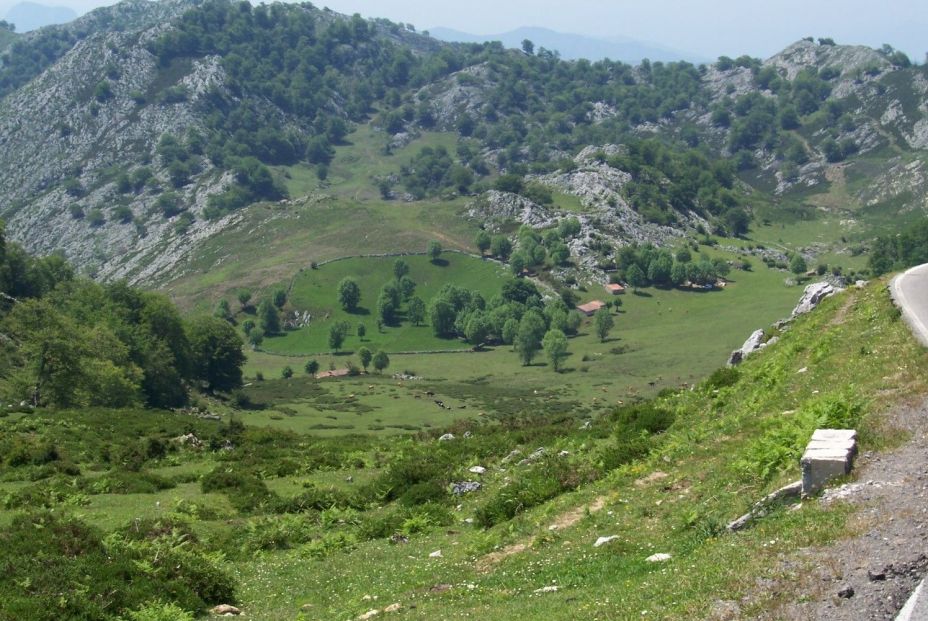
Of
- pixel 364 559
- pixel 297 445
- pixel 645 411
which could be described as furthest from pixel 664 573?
pixel 297 445

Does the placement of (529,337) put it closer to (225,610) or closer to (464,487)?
(464,487)

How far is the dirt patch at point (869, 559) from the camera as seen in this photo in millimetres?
12930

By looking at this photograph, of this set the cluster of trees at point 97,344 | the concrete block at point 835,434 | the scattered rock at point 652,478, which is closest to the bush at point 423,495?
the scattered rock at point 652,478

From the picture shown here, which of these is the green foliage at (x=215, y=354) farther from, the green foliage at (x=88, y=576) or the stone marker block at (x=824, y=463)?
the stone marker block at (x=824, y=463)

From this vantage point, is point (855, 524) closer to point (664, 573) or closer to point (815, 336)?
point (664, 573)

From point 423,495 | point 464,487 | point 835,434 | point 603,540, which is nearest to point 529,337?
point 464,487

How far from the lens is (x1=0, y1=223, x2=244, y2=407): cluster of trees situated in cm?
7894

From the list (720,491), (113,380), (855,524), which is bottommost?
(113,380)

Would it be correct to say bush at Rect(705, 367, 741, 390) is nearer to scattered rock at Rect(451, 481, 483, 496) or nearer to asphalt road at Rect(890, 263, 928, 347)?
asphalt road at Rect(890, 263, 928, 347)

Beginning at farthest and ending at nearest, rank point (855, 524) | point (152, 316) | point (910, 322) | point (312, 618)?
1. point (152, 316)
2. point (910, 322)
3. point (312, 618)
4. point (855, 524)

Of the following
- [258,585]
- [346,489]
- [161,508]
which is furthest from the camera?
[346,489]

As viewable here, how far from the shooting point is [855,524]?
50.9 ft

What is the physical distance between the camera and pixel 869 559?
14.0 metres

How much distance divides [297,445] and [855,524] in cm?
3866
